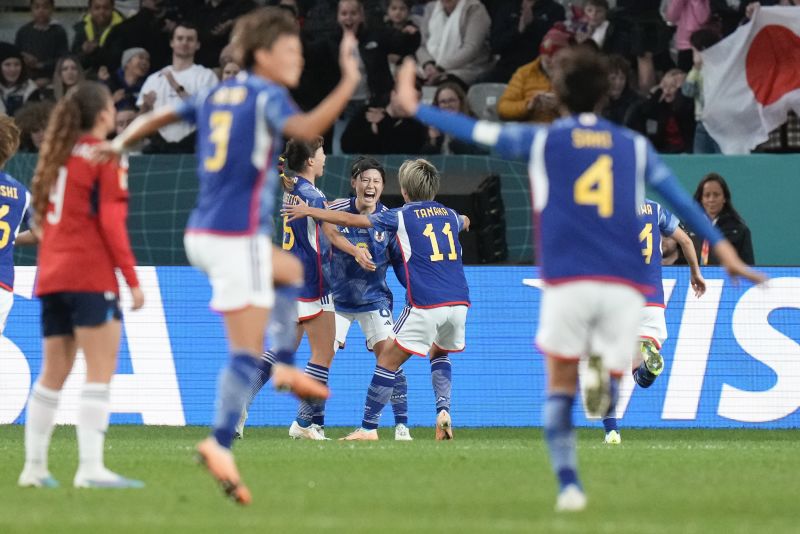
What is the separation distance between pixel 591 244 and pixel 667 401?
300 inches

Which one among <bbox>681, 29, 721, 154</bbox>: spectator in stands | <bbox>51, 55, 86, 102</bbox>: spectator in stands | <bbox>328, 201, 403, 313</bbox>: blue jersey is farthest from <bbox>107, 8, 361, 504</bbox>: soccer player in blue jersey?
<bbox>51, 55, 86, 102</bbox>: spectator in stands

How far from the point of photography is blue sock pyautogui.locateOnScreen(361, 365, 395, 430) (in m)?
12.6

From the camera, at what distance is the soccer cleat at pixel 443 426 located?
1258 centimetres

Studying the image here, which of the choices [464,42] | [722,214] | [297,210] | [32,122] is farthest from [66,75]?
[722,214]

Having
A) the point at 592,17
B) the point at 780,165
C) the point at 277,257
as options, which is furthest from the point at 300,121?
the point at 592,17

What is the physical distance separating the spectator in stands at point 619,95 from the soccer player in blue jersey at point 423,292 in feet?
16.7

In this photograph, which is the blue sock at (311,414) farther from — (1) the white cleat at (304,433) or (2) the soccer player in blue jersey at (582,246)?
(2) the soccer player in blue jersey at (582,246)

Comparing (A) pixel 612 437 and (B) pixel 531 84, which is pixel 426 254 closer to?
(A) pixel 612 437

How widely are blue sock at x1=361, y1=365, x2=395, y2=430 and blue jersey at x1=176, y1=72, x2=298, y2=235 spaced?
216 inches

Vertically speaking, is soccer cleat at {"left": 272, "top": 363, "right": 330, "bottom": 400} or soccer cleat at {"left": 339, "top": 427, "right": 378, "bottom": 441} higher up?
soccer cleat at {"left": 272, "top": 363, "right": 330, "bottom": 400}

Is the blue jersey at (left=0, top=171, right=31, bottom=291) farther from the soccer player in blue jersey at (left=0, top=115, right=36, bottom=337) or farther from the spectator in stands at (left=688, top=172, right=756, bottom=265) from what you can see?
the spectator in stands at (left=688, top=172, right=756, bottom=265)

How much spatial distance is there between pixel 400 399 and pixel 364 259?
1.43 metres

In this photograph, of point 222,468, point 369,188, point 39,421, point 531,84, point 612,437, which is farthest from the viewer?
point 531,84

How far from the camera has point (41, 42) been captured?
20.2 metres
